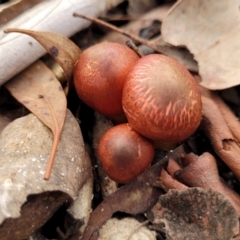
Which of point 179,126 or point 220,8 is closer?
point 179,126

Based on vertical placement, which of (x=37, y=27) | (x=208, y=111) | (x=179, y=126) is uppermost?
(x=37, y=27)

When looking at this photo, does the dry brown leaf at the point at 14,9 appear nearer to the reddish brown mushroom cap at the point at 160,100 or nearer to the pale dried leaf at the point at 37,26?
the pale dried leaf at the point at 37,26

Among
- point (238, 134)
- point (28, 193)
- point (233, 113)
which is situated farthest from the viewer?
point (233, 113)

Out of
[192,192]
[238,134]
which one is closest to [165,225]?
[192,192]

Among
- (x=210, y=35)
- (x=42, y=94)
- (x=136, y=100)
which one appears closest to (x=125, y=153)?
(x=136, y=100)

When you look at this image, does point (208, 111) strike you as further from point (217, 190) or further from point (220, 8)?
point (220, 8)

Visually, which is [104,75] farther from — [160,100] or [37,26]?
[37,26]
